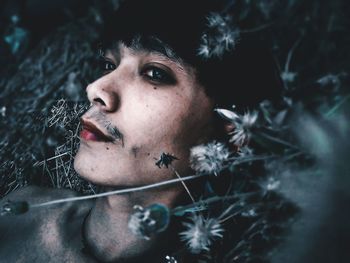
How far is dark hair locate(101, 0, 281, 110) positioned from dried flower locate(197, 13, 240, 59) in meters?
0.09

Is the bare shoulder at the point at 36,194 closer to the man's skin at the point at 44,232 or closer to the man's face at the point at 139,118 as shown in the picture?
the man's skin at the point at 44,232

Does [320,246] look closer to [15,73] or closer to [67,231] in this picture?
[15,73]

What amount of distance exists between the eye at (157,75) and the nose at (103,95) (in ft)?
0.64

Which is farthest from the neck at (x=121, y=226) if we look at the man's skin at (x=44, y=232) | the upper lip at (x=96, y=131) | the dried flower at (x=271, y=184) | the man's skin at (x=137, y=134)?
the dried flower at (x=271, y=184)

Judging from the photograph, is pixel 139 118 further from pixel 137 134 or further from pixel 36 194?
pixel 36 194

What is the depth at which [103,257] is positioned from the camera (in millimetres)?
2029

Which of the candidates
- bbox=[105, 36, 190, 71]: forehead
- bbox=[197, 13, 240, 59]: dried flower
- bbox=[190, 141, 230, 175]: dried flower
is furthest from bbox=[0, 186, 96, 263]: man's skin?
bbox=[197, 13, 240, 59]: dried flower

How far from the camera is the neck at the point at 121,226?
74.7 inches

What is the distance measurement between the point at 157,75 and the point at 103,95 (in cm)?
31

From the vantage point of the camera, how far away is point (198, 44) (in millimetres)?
1711

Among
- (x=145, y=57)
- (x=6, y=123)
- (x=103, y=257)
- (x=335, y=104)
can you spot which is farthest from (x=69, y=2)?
(x=103, y=257)

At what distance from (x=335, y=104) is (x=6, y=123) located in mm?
1253

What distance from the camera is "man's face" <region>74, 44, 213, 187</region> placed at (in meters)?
1.61

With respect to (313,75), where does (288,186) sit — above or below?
below
